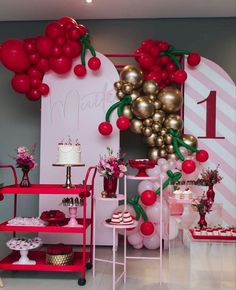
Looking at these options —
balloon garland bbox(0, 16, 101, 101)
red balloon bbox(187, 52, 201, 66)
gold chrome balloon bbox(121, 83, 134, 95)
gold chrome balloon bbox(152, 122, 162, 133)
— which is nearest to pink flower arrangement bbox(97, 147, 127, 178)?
gold chrome balloon bbox(152, 122, 162, 133)

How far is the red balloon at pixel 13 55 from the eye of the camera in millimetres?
4754

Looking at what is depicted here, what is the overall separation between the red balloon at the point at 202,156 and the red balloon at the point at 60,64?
75.5 inches

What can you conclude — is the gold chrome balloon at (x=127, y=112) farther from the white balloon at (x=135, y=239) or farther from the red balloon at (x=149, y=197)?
the white balloon at (x=135, y=239)

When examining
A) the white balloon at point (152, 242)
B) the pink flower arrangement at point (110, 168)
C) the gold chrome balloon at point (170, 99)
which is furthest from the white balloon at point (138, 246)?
the gold chrome balloon at point (170, 99)

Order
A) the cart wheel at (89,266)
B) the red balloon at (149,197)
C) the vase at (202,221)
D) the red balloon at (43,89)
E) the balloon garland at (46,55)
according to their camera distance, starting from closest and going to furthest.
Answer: the vase at (202,221)
the cart wheel at (89,266)
the red balloon at (149,197)
the balloon garland at (46,55)
the red balloon at (43,89)

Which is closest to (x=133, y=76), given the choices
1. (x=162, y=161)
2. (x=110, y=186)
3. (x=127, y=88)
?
(x=127, y=88)

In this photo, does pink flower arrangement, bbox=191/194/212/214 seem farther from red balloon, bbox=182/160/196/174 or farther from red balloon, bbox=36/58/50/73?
red balloon, bbox=36/58/50/73

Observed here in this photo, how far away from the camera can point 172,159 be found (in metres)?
5.11

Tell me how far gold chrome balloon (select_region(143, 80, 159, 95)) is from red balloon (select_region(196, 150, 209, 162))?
92 cm

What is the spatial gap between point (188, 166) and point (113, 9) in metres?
2.32

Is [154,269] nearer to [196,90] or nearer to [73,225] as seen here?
[73,225]

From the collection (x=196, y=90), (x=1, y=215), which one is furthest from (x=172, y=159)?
(x=1, y=215)

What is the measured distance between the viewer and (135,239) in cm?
499

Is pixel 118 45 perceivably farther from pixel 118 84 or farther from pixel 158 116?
pixel 158 116
